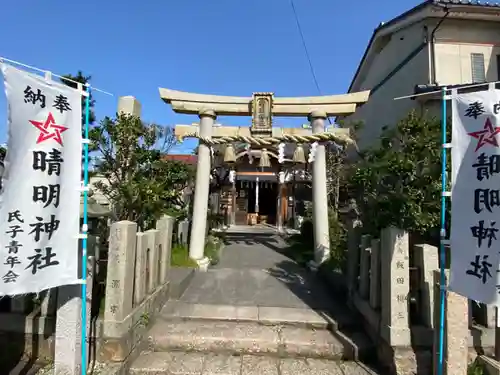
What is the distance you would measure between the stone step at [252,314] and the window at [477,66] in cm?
1251

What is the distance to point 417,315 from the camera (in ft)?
14.5

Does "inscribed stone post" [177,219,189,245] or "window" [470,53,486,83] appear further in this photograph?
"window" [470,53,486,83]

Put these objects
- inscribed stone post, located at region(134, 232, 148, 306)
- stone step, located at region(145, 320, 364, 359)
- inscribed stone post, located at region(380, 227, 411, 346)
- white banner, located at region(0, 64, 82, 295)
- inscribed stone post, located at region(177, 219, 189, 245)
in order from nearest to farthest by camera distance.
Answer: white banner, located at region(0, 64, 82, 295)
inscribed stone post, located at region(380, 227, 411, 346)
stone step, located at region(145, 320, 364, 359)
inscribed stone post, located at region(134, 232, 148, 306)
inscribed stone post, located at region(177, 219, 189, 245)

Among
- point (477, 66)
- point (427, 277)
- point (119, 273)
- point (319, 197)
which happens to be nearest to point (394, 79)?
point (477, 66)

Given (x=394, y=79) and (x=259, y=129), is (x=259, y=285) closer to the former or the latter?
(x=259, y=129)

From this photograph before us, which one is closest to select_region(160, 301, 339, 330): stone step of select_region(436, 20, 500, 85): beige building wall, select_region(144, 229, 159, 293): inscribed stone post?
select_region(144, 229, 159, 293): inscribed stone post

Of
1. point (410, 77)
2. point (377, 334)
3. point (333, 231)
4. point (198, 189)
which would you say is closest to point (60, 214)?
point (377, 334)

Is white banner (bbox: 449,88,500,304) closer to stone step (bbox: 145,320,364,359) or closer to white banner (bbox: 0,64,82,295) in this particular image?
stone step (bbox: 145,320,364,359)

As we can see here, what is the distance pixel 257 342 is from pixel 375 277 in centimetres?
195

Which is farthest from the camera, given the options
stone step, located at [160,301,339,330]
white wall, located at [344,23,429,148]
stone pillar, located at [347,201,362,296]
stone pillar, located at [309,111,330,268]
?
white wall, located at [344,23,429,148]

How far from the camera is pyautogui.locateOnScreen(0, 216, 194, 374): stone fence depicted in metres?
4.26

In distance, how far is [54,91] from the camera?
363 centimetres

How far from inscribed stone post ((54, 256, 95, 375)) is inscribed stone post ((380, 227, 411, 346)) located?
3.71 meters

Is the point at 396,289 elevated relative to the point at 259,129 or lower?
lower
